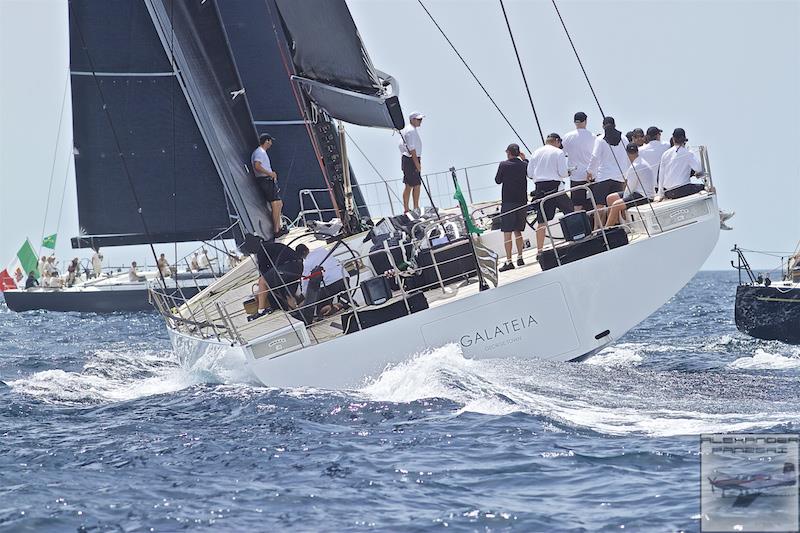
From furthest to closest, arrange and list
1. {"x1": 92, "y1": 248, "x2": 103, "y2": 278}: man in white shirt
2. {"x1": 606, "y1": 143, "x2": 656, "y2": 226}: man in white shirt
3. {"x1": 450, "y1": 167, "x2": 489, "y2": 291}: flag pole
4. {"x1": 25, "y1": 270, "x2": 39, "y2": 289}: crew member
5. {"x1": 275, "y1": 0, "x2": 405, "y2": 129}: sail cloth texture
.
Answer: {"x1": 25, "y1": 270, "x2": 39, "y2": 289}: crew member → {"x1": 92, "y1": 248, "x2": 103, "y2": 278}: man in white shirt → {"x1": 275, "y1": 0, "x2": 405, "y2": 129}: sail cloth texture → {"x1": 606, "y1": 143, "x2": 656, "y2": 226}: man in white shirt → {"x1": 450, "y1": 167, "x2": 489, "y2": 291}: flag pole

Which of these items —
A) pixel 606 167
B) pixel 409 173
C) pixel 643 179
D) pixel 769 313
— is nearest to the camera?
pixel 606 167

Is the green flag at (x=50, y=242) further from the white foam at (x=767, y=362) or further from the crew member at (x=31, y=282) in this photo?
the white foam at (x=767, y=362)

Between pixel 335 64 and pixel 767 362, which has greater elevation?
pixel 335 64

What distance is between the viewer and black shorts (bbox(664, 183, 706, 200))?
13992mm

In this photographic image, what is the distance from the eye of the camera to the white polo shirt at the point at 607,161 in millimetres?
13703

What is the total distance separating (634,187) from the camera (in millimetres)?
14109

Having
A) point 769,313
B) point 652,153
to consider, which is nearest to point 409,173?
point 652,153

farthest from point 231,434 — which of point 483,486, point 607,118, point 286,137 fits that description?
point 286,137

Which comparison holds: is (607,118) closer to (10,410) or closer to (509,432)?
(509,432)

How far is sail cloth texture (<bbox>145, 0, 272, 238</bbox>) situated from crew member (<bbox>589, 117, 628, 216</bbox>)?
3765 mm

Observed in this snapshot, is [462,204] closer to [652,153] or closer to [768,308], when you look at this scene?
[652,153]

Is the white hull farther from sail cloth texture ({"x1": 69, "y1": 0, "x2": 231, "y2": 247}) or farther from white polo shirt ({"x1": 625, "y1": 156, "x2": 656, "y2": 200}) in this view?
sail cloth texture ({"x1": 69, "y1": 0, "x2": 231, "y2": 247})

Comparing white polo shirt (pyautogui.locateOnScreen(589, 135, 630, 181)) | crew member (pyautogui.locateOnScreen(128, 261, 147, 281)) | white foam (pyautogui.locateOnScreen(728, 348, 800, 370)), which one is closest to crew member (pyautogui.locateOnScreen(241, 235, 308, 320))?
white polo shirt (pyautogui.locateOnScreen(589, 135, 630, 181))

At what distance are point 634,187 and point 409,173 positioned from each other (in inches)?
148
